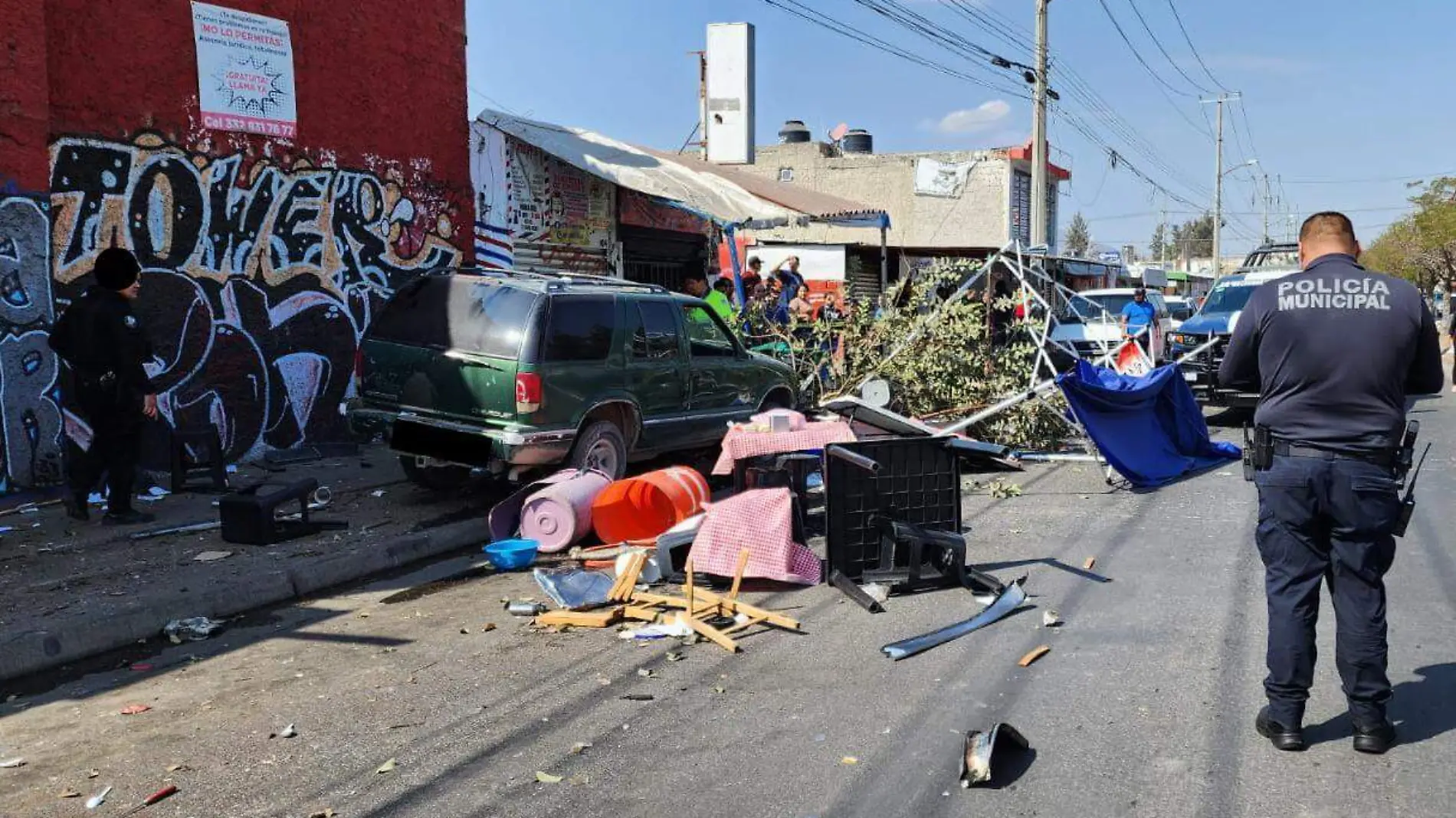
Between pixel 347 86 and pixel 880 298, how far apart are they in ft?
21.4

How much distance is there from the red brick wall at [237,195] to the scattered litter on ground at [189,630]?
11.8 feet

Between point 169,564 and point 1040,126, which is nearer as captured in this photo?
point 169,564

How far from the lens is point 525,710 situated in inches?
179

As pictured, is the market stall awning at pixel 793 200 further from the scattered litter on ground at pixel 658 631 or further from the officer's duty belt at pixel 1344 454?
the officer's duty belt at pixel 1344 454

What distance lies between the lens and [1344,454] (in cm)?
394

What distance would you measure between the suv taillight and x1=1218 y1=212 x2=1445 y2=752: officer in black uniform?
5.10 metres

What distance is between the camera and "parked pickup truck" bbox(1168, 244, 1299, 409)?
14.7m

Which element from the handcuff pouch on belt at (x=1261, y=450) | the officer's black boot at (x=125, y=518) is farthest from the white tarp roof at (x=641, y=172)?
the handcuff pouch on belt at (x=1261, y=450)

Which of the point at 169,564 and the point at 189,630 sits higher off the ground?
the point at 169,564

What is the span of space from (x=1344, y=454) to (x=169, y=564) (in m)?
6.48

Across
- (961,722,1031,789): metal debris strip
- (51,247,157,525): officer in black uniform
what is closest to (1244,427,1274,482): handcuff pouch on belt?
(961,722,1031,789): metal debris strip

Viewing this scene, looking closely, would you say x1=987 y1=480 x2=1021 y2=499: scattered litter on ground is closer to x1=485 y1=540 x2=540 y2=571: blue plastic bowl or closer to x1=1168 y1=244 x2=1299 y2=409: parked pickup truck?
x1=485 y1=540 x2=540 y2=571: blue plastic bowl

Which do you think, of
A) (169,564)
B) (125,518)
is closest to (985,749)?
(169,564)

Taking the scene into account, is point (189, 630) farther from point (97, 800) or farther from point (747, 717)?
point (747, 717)
